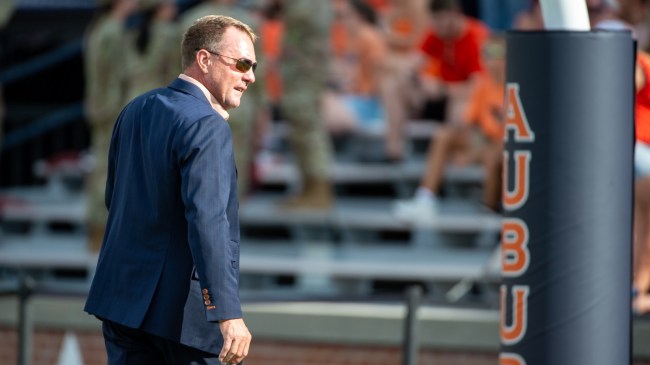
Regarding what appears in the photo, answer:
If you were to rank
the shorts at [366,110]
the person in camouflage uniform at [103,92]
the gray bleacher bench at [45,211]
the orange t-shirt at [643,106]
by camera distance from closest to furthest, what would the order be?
1. the orange t-shirt at [643,106]
2. the person in camouflage uniform at [103,92]
3. the shorts at [366,110]
4. the gray bleacher bench at [45,211]

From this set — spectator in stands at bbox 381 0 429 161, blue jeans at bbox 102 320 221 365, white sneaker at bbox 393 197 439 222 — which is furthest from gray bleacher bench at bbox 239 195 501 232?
blue jeans at bbox 102 320 221 365

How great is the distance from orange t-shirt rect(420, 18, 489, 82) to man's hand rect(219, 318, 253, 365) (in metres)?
5.77

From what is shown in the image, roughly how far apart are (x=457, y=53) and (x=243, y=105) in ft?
5.05

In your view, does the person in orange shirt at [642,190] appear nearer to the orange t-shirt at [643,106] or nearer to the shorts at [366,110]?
the orange t-shirt at [643,106]

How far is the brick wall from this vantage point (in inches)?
265

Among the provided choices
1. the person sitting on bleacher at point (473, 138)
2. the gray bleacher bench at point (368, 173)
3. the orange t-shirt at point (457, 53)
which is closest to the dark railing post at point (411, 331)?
the person sitting on bleacher at point (473, 138)

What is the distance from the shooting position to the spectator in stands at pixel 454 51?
30.8ft

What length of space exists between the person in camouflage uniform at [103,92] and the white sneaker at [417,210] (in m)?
2.26

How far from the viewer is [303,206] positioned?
996 centimetres

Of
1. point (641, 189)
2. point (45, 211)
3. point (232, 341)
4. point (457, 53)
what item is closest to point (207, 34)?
point (232, 341)

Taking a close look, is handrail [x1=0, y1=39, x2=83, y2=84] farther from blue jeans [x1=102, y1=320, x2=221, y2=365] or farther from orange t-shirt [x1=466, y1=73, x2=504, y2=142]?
blue jeans [x1=102, y1=320, x2=221, y2=365]

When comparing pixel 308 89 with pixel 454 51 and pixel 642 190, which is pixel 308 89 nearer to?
pixel 454 51

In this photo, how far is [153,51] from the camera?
10.0m

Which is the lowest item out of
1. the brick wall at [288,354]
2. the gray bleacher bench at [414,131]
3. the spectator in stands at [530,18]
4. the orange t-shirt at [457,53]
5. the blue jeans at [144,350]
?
the brick wall at [288,354]
